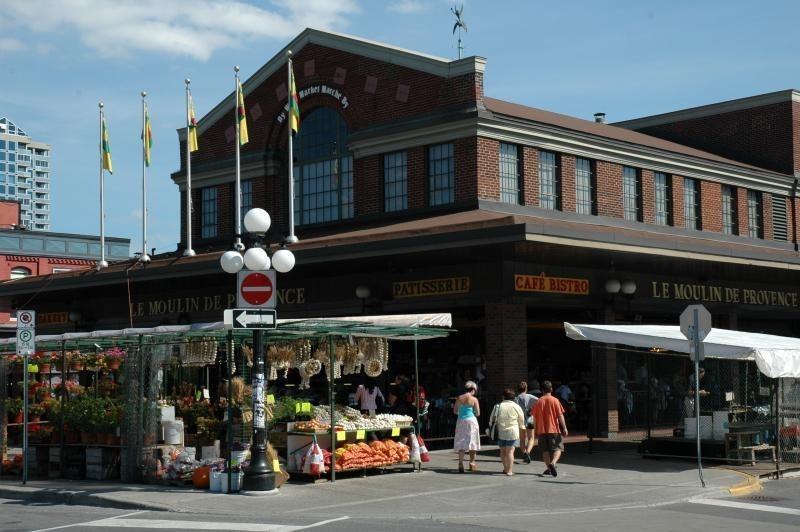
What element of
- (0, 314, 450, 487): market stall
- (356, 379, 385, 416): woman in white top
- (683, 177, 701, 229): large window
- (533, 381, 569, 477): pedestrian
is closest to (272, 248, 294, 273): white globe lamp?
(0, 314, 450, 487): market stall

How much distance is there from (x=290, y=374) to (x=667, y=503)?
19670mm

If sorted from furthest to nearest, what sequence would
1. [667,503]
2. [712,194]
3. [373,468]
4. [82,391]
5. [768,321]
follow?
[768,321]
[712,194]
[82,391]
[373,468]
[667,503]

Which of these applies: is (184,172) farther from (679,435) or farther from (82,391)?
(679,435)

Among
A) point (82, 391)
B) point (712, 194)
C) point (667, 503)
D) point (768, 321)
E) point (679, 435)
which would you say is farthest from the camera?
point (768, 321)

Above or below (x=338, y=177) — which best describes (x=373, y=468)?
below

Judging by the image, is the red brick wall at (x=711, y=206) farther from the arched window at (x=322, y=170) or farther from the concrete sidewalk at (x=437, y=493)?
the concrete sidewalk at (x=437, y=493)

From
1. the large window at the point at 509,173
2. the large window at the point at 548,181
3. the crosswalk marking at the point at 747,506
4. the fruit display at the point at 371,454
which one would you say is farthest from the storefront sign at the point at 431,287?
the crosswalk marking at the point at 747,506

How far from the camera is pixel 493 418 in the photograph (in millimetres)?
22703

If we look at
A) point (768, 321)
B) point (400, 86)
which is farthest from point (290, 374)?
point (768, 321)

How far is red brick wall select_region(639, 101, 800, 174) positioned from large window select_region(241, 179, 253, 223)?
60.1 feet

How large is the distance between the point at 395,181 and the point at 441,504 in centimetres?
1576

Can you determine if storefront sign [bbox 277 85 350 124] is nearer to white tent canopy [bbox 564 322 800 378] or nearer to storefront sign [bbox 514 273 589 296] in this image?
storefront sign [bbox 514 273 589 296]

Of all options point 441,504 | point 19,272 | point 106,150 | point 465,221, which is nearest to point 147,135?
point 106,150

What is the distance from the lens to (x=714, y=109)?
141 ft
